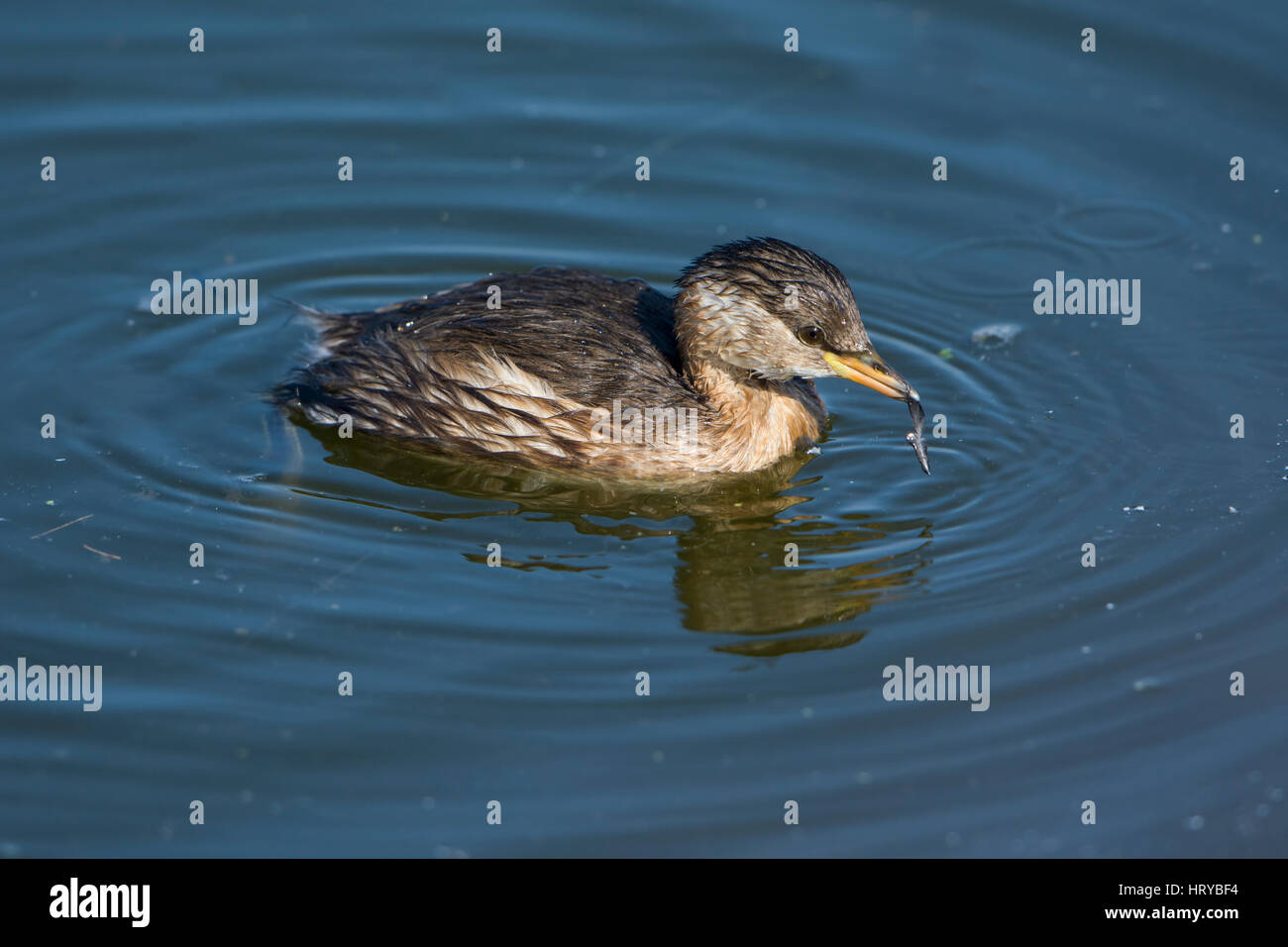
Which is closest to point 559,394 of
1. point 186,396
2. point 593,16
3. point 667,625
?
point 667,625

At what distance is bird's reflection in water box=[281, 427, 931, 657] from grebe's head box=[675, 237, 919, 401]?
2.37 feet

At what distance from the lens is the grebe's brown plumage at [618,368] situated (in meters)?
8.81

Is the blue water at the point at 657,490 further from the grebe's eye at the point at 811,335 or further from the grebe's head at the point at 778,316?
the grebe's eye at the point at 811,335

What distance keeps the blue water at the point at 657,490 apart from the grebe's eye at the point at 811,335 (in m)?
0.84

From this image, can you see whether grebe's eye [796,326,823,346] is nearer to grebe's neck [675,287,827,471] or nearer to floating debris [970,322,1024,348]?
grebe's neck [675,287,827,471]

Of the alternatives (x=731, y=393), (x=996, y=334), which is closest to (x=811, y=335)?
(x=731, y=393)

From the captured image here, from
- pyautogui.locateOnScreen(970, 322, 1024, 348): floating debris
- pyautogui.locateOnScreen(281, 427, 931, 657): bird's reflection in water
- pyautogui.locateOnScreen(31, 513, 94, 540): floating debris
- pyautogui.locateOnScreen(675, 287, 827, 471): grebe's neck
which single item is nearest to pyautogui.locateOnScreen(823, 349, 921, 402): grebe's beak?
pyautogui.locateOnScreen(675, 287, 827, 471): grebe's neck

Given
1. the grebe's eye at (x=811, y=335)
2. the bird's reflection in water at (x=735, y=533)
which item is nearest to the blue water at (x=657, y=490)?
the bird's reflection in water at (x=735, y=533)

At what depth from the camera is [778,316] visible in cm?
879

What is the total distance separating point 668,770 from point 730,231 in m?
5.06

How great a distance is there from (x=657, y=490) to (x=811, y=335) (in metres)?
1.25

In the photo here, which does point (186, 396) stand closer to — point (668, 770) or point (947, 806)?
point (668, 770)

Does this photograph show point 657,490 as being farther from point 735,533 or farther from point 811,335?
point 811,335

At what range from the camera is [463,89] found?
40.9 feet
